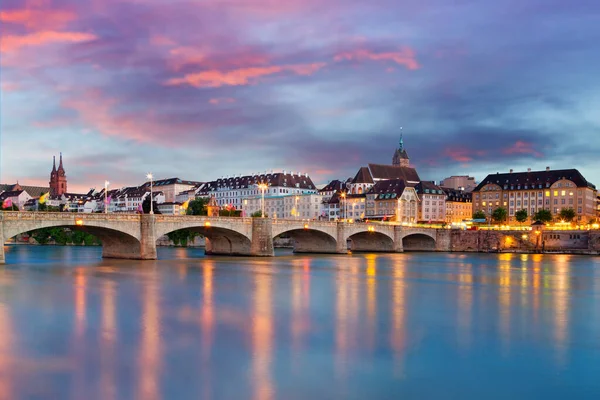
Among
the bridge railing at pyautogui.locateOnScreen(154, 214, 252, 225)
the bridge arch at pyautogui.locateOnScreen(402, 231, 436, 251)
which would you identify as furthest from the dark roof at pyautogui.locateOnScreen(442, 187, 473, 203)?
the bridge railing at pyautogui.locateOnScreen(154, 214, 252, 225)

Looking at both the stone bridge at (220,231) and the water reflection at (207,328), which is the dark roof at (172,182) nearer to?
the stone bridge at (220,231)

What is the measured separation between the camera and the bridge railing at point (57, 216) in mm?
44281

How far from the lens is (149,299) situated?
30.3m

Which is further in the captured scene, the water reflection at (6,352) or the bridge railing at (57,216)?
the bridge railing at (57,216)

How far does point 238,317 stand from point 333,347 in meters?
6.69

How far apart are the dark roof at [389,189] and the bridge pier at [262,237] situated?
67.7 meters

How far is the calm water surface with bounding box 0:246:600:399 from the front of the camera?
1533 centimetres

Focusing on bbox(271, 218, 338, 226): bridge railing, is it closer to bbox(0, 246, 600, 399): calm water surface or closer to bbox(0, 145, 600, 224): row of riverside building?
bbox(0, 246, 600, 399): calm water surface

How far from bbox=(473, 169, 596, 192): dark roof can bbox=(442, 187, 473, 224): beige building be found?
8.58 metres

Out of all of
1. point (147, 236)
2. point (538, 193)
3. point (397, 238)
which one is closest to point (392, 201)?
point (538, 193)

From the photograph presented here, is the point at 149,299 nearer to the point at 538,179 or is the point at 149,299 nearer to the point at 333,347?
the point at 333,347

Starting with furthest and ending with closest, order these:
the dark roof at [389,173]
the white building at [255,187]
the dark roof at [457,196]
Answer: the white building at [255,187] → the dark roof at [389,173] → the dark roof at [457,196]

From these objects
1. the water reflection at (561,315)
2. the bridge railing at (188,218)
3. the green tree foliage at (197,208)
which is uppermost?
the green tree foliage at (197,208)

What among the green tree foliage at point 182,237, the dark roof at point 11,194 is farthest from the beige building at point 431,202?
the dark roof at point 11,194
